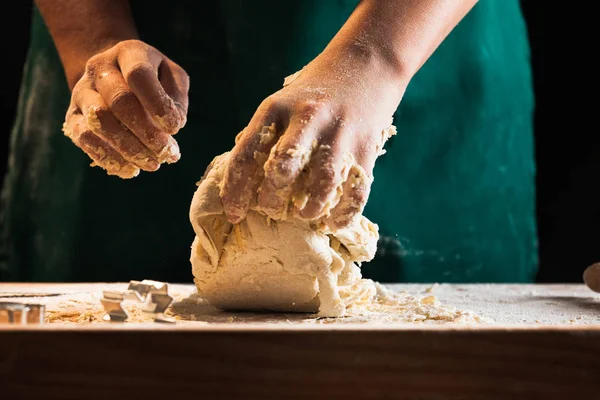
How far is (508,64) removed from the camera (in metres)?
1.90

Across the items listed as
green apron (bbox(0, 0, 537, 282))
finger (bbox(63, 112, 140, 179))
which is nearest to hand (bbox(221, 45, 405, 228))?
finger (bbox(63, 112, 140, 179))

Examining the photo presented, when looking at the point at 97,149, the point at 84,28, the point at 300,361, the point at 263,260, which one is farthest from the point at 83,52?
the point at 300,361

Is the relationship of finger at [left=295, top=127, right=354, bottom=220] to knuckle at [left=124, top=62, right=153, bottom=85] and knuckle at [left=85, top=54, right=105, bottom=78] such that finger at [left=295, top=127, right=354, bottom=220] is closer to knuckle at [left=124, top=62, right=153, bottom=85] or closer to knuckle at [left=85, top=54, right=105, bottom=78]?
knuckle at [left=124, top=62, right=153, bottom=85]

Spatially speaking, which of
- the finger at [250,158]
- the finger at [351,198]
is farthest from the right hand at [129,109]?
the finger at [351,198]

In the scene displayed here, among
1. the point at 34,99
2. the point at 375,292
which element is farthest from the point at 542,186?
the point at 34,99

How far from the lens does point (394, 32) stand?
1.10 m

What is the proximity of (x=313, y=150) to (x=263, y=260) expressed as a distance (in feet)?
0.80

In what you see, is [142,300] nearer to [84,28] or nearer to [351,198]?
[351,198]

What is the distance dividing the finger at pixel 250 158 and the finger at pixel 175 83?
23 centimetres

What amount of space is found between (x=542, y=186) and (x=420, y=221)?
81 centimetres

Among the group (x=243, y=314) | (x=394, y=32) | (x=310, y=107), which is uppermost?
(x=394, y=32)

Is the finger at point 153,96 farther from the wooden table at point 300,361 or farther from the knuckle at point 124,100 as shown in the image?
the wooden table at point 300,361

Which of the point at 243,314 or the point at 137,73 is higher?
the point at 137,73

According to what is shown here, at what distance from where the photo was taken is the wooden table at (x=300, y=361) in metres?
0.74
